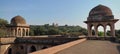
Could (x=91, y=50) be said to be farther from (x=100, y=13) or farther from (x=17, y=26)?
(x=17, y=26)

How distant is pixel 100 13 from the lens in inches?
743

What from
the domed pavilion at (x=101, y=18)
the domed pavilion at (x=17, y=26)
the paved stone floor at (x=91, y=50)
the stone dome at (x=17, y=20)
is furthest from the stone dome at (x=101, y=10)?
the stone dome at (x=17, y=20)

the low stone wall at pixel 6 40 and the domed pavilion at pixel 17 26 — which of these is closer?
the low stone wall at pixel 6 40

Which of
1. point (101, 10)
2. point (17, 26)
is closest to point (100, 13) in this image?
point (101, 10)

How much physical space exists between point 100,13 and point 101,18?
0.68 m

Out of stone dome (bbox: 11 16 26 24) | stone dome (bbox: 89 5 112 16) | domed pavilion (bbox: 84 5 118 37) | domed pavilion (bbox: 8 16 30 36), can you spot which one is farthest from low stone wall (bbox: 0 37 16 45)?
stone dome (bbox: 89 5 112 16)

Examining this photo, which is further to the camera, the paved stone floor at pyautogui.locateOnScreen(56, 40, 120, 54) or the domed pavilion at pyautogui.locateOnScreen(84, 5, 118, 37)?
the domed pavilion at pyautogui.locateOnScreen(84, 5, 118, 37)

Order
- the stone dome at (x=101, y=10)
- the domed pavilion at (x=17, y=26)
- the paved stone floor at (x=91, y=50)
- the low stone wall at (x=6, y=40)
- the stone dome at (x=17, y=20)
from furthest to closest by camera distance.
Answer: the stone dome at (x=17, y=20) → the domed pavilion at (x=17, y=26) → the stone dome at (x=101, y=10) → the low stone wall at (x=6, y=40) → the paved stone floor at (x=91, y=50)

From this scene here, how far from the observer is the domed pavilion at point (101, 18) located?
61.2 feet

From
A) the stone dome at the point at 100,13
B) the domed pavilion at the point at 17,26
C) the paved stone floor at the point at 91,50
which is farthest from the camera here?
the domed pavilion at the point at 17,26

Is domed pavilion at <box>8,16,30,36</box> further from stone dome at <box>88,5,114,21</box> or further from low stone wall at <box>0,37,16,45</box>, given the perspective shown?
stone dome at <box>88,5,114,21</box>

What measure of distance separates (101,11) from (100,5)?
1142 millimetres

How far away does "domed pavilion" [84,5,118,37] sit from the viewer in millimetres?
18641

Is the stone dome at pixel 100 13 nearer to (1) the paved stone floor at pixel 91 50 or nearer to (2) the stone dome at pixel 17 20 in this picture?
(1) the paved stone floor at pixel 91 50
